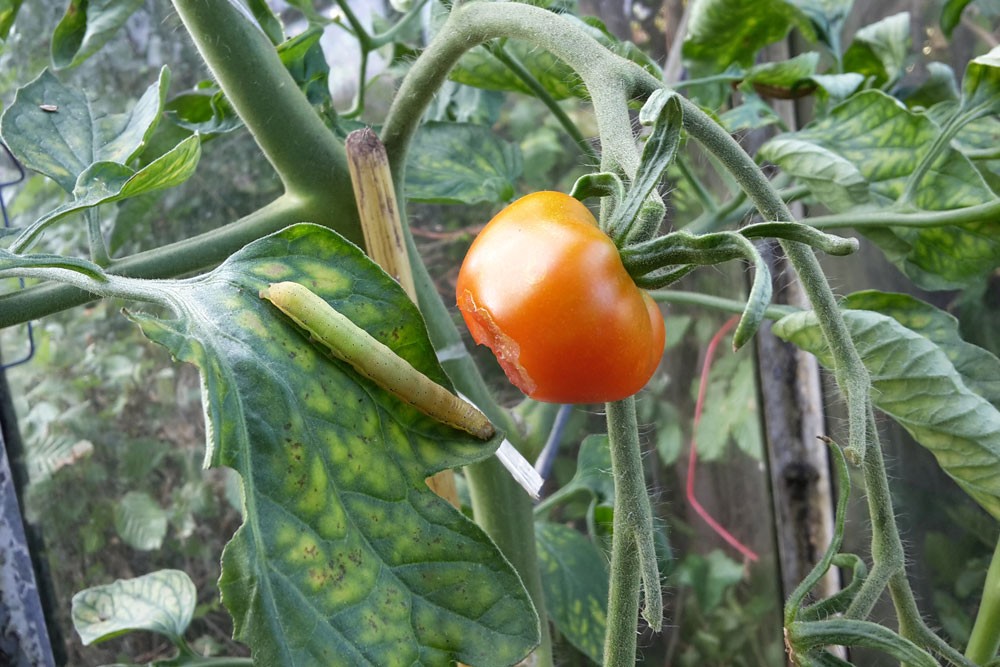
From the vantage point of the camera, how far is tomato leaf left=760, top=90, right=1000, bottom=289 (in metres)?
0.52

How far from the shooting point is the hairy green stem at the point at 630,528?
0.28 meters

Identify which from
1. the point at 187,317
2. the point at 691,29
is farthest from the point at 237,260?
the point at 691,29

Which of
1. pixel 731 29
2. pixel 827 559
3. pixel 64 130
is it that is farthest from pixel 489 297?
pixel 731 29

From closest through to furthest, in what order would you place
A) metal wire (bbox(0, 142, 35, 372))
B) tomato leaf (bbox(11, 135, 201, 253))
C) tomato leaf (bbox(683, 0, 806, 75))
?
tomato leaf (bbox(11, 135, 201, 253)) → tomato leaf (bbox(683, 0, 806, 75)) → metal wire (bbox(0, 142, 35, 372))

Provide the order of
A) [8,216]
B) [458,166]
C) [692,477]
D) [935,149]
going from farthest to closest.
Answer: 1. [692,477]
2. [8,216]
3. [458,166]
4. [935,149]

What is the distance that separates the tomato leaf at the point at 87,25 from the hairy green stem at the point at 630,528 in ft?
1.47

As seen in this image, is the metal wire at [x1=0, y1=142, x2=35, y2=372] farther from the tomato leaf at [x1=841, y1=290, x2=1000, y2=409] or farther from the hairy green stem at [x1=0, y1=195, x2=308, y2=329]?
the tomato leaf at [x1=841, y1=290, x2=1000, y2=409]

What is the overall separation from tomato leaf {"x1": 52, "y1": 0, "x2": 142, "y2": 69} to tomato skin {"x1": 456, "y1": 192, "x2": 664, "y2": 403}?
400 millimetres

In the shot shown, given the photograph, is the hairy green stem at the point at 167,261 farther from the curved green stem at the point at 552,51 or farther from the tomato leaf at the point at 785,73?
the tomato leaf at the point at 785,73

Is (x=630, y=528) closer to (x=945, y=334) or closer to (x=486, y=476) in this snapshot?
(x=486, y=476)

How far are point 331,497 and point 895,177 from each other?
1.53ft

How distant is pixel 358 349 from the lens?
29 centimetres

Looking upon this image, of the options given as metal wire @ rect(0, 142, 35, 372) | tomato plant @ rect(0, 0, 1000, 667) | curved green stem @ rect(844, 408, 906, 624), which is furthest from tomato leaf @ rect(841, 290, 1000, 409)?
metal wire @ rect(0, 142, 35, 372)

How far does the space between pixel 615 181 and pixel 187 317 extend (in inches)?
6.0
